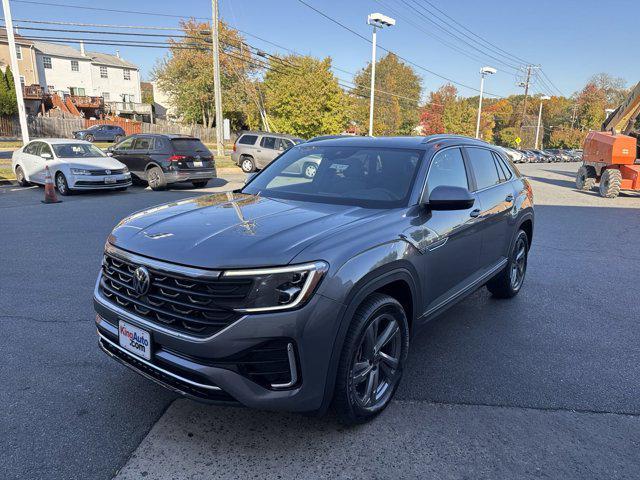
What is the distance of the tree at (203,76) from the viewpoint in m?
48.0

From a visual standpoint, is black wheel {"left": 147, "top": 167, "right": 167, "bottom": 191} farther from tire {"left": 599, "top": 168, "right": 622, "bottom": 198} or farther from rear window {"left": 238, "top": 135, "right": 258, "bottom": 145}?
tire {"left": 599, "top": 168, "right": 622, "bottom": 198}

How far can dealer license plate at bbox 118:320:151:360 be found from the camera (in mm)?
2652

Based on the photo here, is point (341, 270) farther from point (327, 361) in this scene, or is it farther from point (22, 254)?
point (22, 254)

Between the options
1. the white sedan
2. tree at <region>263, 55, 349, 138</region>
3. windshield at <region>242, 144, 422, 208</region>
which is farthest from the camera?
tree at <region>263, 55, 349, 138</region>

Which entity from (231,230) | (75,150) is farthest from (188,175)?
(231,230)

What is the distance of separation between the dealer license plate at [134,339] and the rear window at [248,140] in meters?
19.6

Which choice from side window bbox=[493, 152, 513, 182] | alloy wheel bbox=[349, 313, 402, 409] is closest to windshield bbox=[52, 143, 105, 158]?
side window bbox=[493, 152, 513, 182]

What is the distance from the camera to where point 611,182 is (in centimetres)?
1628

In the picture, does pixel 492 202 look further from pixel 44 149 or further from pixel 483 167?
pixel 44 149

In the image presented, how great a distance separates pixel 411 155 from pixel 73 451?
3111 mm

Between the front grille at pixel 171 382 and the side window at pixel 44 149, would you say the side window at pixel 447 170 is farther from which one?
the side window at pixel 44 149

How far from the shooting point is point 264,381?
247cm

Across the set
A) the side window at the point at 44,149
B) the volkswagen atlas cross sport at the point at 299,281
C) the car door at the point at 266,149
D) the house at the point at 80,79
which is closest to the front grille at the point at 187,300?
the volkswagen atlas cross sport at the point at 299,281

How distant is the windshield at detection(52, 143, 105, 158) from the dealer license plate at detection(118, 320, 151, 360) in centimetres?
1252
